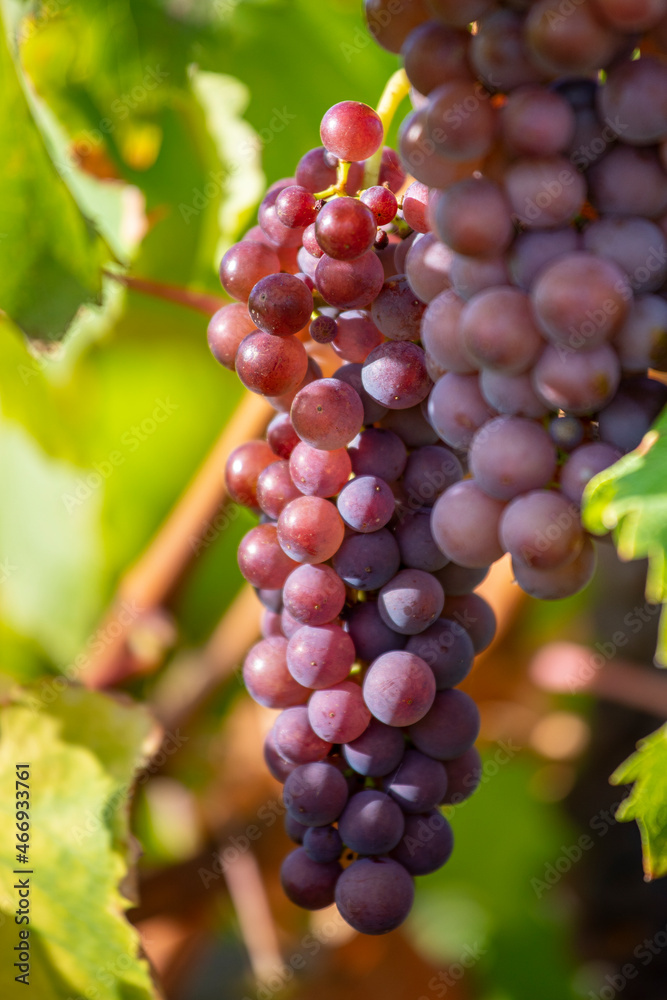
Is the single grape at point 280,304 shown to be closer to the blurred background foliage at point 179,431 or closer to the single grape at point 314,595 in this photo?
the single grape at point 314,595

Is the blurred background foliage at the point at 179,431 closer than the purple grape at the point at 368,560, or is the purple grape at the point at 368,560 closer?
the purple grape at the point at 368,560

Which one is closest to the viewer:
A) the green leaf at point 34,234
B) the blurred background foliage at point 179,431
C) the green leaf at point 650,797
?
the green leaf at point 650,797

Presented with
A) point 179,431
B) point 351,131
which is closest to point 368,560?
point 351,131

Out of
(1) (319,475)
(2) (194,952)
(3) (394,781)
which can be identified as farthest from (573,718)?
(1) (319,475)

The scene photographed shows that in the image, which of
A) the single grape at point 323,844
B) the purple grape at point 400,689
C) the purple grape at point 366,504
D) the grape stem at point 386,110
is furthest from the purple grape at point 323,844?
the grape stem at point 386,110

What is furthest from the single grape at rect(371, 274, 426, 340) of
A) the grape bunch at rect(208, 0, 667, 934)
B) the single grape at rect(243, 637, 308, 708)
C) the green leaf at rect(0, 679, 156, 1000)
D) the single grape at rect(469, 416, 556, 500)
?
the green leaf at rect(0, 679, 156, 1000)

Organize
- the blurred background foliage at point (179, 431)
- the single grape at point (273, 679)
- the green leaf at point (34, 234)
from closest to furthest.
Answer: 1. the single grape at point (273, 679)
2. the green leaf at point (34, 234)
3. the blurred background foliage at point (179, 431)
